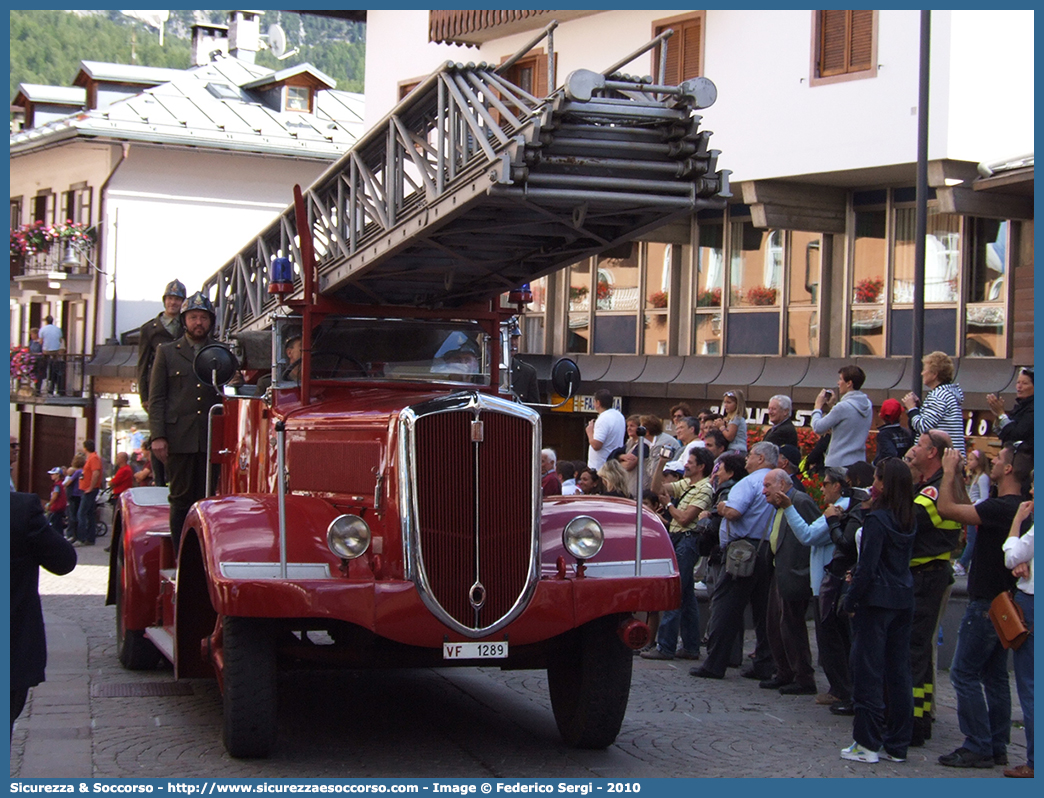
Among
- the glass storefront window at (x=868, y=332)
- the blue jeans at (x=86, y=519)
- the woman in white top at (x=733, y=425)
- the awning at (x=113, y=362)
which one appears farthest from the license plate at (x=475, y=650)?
the awning at (x=113, y=362)

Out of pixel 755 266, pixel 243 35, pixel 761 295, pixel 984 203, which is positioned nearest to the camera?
pixel 984 203

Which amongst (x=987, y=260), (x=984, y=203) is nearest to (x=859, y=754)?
(x=984, y=203)

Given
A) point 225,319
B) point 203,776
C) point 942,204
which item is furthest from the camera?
point 942,204

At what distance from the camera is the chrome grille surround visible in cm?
671

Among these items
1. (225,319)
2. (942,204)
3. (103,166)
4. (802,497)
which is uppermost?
(103,166)

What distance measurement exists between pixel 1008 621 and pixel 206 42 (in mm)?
40090

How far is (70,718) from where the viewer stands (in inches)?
320

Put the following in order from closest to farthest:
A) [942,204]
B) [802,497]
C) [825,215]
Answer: [802,497]
[942,204]
[825,215]

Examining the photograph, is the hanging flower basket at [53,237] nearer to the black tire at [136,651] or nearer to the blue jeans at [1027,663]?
the black tire at [136,651]

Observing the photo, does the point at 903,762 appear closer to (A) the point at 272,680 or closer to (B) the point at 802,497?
(B) the point at 802,497

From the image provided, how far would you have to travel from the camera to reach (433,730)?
310 inches

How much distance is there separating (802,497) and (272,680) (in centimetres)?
405

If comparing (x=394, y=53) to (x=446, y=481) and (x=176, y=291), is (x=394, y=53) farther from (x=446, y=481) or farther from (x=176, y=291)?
(x=446, y=481)

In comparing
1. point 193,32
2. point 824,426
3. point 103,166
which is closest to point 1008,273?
point 824,426
